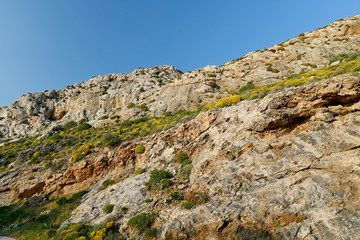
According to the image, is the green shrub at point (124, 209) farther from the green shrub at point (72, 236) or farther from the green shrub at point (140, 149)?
the green shrub at point (140, 149)

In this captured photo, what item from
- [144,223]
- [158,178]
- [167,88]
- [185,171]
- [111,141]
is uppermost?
[167,88]

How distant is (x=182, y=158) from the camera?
1678 centimetres

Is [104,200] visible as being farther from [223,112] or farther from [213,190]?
[223,112]

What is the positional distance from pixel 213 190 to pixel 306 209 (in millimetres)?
5241

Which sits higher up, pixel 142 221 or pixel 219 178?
pixel 219 178

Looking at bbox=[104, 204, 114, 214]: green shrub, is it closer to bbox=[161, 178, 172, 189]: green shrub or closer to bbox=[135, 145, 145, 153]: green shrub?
bbox=[161, 178, 172, 189]: green shrub

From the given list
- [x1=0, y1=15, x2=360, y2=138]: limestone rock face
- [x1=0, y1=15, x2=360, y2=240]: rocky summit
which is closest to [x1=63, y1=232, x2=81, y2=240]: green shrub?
[x1=0, y1=15, x2=360, y2=240]: rocky summit

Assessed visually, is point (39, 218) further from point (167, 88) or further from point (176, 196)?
point (167, 88)

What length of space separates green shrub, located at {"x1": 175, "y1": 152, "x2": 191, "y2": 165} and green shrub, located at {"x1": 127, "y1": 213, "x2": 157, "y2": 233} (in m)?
5.64

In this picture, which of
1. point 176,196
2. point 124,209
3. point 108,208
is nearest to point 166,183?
point 176,196

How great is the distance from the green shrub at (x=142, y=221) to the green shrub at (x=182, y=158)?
5644mm

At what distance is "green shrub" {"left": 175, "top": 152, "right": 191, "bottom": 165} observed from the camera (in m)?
16.5

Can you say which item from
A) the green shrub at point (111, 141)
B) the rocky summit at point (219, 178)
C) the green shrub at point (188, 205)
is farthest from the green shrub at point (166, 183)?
the green shrub at point (111, 141)

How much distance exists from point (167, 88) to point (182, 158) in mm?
32790
